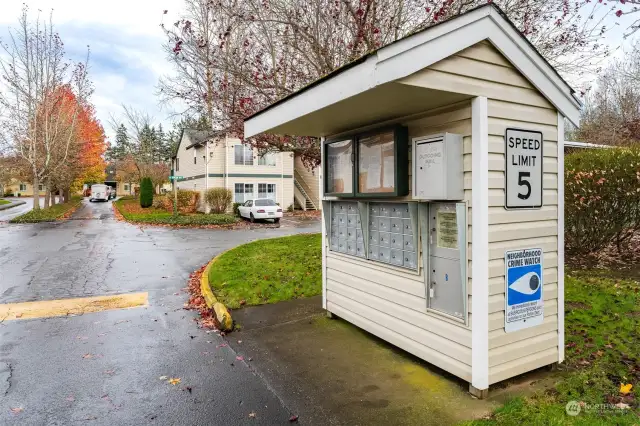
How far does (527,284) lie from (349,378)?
1.77 m

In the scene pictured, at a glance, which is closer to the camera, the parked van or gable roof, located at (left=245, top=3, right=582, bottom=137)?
gable roof, located at (left=245, top=3, right=582, bottom=137)

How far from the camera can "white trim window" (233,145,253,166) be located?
26.8 metres

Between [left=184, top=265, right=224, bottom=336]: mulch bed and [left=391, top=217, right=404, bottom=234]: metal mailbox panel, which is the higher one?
[left=391, top=217, right=404, bottom=234]: metal mailbox panel

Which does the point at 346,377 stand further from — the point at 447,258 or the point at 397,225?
the point at 397,225

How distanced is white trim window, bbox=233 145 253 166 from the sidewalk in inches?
888

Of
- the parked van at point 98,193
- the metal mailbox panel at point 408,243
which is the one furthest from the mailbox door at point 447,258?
the parked van at point 98,193

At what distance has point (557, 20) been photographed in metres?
7.37

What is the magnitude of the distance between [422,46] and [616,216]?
6.47 m

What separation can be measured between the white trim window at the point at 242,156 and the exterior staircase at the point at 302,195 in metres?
4.38

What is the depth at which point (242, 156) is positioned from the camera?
27000mm

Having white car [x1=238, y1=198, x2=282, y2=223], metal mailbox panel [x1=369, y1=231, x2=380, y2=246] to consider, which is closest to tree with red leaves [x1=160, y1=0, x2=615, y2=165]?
metal mailbox panel [x1=369, y1=231, x2=380, y2=246]

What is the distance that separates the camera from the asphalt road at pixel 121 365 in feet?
10.3

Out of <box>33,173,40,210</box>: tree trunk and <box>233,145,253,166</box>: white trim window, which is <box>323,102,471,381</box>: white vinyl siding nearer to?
<box>233,145,253,166</box>: white trim window

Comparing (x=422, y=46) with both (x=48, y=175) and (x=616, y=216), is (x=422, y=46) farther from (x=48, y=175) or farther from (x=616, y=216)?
(x=48, y=175)
